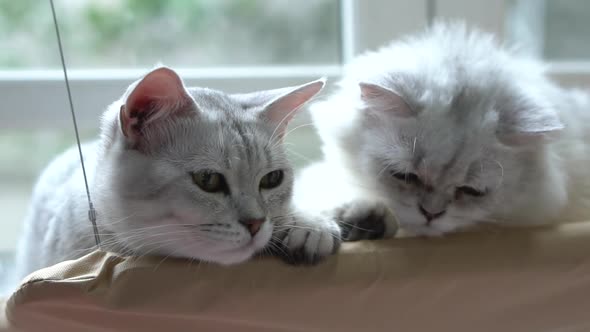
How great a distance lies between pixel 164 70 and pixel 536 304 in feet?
2.48

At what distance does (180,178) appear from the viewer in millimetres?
906

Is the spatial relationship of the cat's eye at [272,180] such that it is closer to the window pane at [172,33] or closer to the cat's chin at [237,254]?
the cat's chin at [237,254]

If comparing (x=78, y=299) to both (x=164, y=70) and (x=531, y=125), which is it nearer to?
(x=164, y=70)

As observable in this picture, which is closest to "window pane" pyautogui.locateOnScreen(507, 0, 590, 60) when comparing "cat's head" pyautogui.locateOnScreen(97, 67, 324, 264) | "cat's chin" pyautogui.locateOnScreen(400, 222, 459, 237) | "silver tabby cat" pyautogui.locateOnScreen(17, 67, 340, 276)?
"cat's chin" pyautogui.locateOnScreen(400, 222, 459, 237)

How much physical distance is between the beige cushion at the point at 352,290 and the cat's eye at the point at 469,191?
95 mm

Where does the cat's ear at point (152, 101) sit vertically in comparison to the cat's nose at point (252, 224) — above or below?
above

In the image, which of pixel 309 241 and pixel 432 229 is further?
pixel 432 229

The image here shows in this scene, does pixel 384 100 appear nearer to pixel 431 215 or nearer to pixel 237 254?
pixel 431 215

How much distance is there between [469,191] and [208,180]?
21.2 inches

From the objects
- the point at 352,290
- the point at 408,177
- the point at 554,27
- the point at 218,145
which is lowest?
the point at 352,290

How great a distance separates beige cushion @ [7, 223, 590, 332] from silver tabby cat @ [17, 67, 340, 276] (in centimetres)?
4

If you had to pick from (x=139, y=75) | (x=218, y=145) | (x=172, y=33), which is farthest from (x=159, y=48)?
(x=218, y=145)

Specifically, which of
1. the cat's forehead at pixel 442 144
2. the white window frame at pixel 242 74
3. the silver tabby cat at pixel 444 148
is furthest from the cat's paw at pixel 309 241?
the white window frame at pixel 242 74

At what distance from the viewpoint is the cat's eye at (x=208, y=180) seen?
3.00 ft
